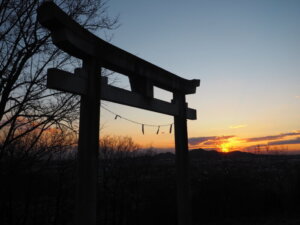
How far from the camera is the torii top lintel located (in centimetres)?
256

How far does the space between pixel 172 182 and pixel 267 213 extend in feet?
19.0

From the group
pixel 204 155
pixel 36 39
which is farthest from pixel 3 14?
pixel 204 155

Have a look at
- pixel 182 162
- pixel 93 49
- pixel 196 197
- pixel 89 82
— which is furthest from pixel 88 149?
pixel 196 197

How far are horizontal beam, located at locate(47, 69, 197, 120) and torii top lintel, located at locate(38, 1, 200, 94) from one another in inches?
13.9

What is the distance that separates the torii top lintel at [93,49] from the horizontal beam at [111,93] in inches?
13.9

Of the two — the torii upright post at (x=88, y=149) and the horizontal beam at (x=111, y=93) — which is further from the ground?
the horizontal beam at (x=111, y=93)

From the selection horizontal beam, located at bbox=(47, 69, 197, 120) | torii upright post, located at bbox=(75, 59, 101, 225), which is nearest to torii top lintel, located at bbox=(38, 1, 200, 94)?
torii upright post, located at bbox=(75, 59, 101, 225)

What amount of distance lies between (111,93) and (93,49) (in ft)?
2.12

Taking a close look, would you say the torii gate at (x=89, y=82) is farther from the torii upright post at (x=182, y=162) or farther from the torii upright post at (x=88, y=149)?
the torii upright post at (x=182, y=162)

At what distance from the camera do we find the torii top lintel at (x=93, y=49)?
8.41 ft

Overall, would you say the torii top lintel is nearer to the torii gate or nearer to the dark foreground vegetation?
the torii gate

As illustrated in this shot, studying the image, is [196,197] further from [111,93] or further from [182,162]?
[111,93]

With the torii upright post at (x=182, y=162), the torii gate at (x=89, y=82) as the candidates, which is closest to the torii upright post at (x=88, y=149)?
the torii gate at (x=89, y=82)

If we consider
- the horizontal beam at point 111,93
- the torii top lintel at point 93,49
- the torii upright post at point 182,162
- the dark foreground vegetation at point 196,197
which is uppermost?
the torii top lintel at point 93,49
